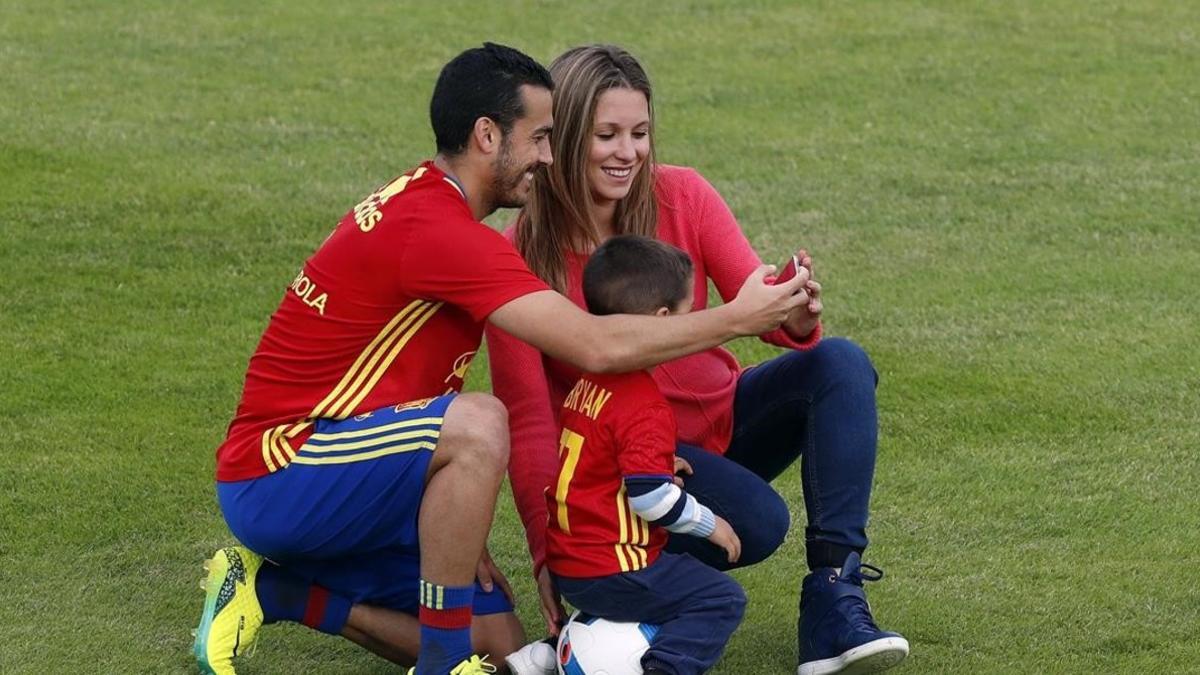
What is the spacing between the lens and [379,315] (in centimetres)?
446

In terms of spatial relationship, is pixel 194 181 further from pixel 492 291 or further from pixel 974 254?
pixel 492 291

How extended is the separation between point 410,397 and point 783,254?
4.29m

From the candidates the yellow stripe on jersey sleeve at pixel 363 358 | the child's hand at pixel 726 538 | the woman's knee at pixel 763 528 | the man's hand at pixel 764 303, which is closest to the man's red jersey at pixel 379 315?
the yellow stripe on jersey sleeve at pixel 363 358

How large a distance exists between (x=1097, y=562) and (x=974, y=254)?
3339 mm

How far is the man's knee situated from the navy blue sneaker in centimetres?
89

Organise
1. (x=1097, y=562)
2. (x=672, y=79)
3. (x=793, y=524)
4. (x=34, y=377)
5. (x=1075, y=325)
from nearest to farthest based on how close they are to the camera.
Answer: (x=1097, y=562) < (x=793, y=524) < (x=34, y=377) < (x=1075, y=325) < (x=672, y=79)

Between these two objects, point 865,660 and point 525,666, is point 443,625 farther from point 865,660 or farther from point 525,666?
point 865,660

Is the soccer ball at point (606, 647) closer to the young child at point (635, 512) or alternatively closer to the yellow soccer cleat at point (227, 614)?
the young child at point (635, 512)

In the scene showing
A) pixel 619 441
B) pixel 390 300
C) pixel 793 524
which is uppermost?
pixel 390 300

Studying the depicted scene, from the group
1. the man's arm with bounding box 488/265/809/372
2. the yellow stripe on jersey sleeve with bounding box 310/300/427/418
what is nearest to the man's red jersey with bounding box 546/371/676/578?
the man's arm with bounding box 488/265/809/372

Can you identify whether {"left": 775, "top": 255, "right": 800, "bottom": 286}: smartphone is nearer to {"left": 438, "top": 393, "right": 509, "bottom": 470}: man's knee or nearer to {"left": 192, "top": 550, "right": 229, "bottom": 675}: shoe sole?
{"left": 438, "top": 393, "right": 509, "bottom": 470}: man's knee

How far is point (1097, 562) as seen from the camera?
5.39 meters

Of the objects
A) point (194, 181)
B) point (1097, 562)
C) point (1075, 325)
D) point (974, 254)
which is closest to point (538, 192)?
point (1097, 562)

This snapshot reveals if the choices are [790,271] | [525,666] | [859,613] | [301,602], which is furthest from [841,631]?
[301,602]
